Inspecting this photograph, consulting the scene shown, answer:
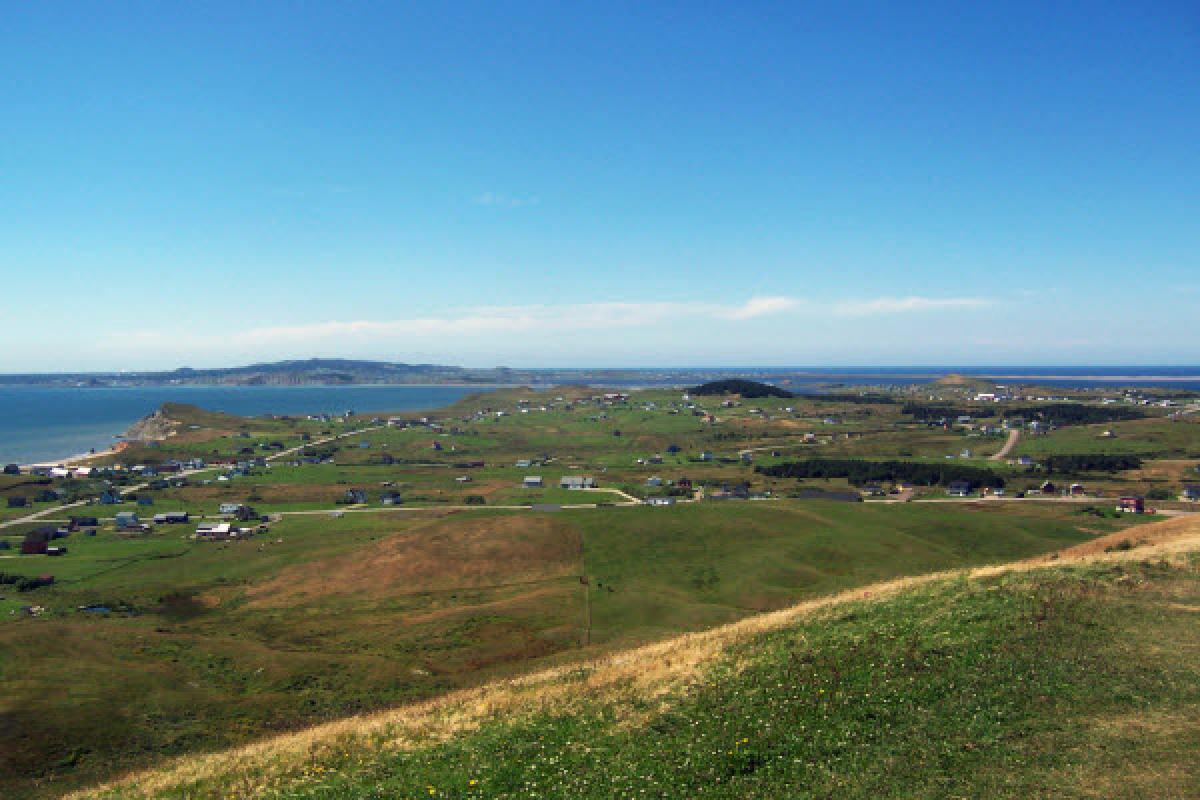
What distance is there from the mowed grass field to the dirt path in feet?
175

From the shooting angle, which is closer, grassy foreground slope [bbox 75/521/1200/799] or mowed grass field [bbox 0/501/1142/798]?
grassy foreground slope [bbox 75/521/1200/799]

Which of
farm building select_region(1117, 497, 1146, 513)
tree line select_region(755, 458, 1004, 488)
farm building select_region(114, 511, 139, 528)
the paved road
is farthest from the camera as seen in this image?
tree line select_region(755, 458, 1004, 488)

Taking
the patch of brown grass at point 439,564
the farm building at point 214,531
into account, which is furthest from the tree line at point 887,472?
the farm building at point 214,531

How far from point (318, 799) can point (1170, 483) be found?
128 metres

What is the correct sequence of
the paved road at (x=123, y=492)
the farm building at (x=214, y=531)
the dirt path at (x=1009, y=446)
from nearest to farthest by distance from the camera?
1. the farm building at (x=214, y=531)
2. the paved road at (x=123, y=492)
3. the dirt path at (x=1009, y=446)

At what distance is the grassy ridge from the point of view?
1470 cm

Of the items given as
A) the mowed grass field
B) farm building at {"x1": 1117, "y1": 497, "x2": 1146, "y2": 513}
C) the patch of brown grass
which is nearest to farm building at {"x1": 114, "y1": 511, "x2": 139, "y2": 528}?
the mowed grass field

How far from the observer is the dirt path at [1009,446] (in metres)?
140

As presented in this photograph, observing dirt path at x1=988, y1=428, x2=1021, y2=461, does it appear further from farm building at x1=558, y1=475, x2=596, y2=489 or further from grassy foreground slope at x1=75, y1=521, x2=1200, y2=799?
grassy foreground slope at x1=75, y1=521, x2=1200, y2=799

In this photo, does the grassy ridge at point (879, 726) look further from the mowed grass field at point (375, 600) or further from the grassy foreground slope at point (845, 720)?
the mowed grass field at point (375, 600)

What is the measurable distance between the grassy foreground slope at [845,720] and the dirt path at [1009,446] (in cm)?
12542

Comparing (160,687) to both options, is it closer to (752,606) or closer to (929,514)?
(752,606)

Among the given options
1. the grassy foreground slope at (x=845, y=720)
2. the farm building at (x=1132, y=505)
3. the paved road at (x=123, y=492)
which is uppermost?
the grassy foreground slope at (x=845, y=720)

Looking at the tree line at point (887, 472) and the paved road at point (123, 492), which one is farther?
the tree line at point (887, 472)
